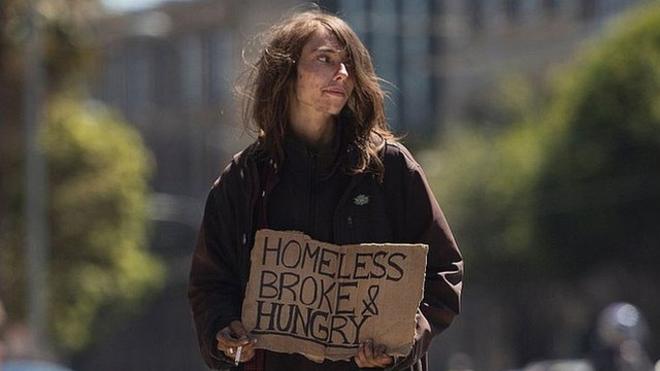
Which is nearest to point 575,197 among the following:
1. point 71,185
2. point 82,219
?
point 71,185

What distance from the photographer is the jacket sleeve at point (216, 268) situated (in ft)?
16.5

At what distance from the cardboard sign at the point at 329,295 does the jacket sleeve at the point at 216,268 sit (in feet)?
0.28

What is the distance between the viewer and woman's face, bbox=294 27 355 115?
504 cm

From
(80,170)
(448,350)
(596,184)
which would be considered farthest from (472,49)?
(80,170)

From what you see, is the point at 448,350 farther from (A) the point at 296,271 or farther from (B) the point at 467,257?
(A) the point at 296,271

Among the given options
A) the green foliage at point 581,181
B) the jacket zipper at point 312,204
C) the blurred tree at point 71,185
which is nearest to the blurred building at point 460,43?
the green foliage at point 581,181

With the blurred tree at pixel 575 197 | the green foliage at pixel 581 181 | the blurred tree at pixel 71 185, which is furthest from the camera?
the blurred tree at pixel 575 197

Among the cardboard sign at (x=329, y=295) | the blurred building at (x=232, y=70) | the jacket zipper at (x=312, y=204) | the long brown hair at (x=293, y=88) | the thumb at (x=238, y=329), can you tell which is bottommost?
the blurred building at (x=232, y=70)

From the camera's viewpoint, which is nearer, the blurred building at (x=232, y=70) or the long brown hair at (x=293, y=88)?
the long brown hair at (x=293, y=88)

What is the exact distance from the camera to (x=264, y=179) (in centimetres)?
508

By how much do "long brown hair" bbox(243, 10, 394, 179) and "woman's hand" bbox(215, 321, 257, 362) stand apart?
0.46 meters

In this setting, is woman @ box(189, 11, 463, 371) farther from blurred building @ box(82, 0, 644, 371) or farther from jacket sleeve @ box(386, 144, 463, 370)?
blurred building @ box(82, 0, 644, 371)

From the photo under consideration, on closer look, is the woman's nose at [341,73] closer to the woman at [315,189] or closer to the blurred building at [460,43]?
the woman at [315,189]

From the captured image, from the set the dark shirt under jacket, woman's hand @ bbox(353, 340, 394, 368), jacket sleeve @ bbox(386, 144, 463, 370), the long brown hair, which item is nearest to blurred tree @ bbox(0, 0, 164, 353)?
the long brown hair
